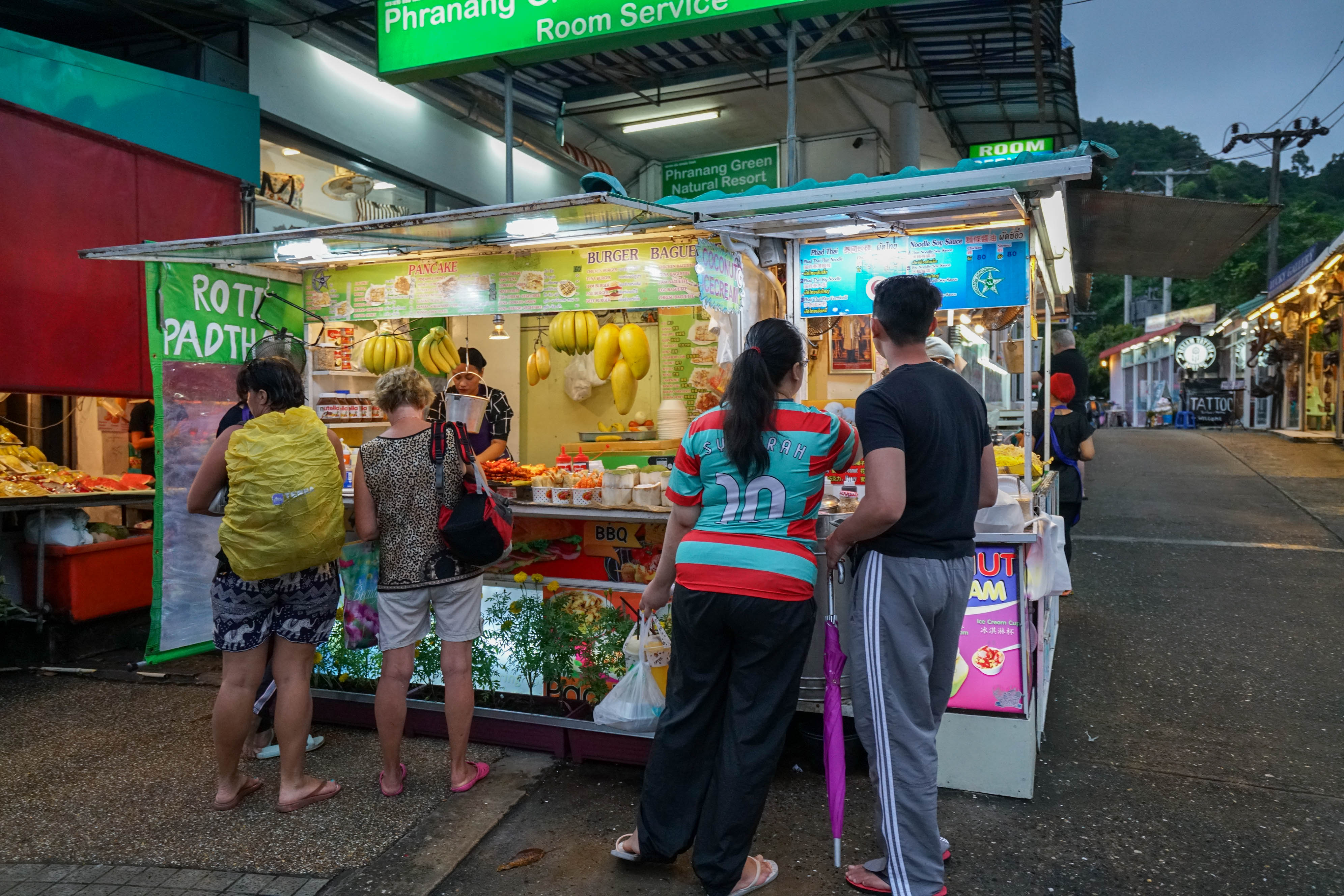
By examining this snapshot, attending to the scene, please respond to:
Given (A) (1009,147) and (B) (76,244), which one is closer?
(B) (76,244)

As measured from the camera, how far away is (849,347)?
7074 mm

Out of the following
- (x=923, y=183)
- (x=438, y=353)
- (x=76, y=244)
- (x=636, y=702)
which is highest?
(x=76, y=244)

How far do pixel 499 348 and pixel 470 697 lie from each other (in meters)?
7.22

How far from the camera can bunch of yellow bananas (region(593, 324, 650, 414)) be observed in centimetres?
566

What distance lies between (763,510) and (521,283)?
2.90 meters

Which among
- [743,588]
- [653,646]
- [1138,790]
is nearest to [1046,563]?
[1138,790]

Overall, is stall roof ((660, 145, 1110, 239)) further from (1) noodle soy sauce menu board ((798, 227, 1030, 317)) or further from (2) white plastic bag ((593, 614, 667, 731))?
(2) white plastic bag ((593, 614, 667, 731))

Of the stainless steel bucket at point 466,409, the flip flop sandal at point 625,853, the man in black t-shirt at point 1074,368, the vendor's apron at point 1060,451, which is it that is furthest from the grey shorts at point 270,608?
the man in black t-shirt at point 1074,368

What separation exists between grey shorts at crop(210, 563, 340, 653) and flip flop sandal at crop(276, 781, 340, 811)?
0.65 meters

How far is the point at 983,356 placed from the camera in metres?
9.23

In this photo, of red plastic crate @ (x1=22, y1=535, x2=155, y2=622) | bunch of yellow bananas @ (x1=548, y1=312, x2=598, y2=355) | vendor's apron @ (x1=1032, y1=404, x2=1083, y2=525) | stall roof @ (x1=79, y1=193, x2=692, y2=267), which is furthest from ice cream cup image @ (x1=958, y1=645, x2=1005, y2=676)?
red plastic crate @ (x1=22, y1=535, x2=155, y2=622)

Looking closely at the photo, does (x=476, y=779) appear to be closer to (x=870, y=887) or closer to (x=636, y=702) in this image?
(x=636, y=702)

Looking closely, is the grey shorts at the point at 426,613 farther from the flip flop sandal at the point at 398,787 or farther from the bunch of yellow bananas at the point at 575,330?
the bunch of yellow bananas at the point at 575,330

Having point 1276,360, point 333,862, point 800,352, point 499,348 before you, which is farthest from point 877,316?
point 1276,360
